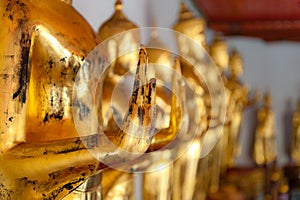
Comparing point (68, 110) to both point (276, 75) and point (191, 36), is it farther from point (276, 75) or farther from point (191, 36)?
point (276, 75)

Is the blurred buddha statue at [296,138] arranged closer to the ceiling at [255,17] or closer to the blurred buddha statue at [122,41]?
the ceiling at [255,17]

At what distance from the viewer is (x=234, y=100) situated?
1648 millimetres

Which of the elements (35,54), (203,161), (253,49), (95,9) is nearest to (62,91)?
(35,54)

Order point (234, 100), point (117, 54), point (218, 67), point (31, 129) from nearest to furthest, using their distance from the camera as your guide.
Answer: point (31, 129), point (117, 54), point (218, 67), point (234, 100)

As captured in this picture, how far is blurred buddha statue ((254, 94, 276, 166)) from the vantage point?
93.6 inches

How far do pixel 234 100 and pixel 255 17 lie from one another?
587 mm

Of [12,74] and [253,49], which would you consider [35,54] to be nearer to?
[12,74]

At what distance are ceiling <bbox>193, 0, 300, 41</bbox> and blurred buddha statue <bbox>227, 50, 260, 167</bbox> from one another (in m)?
0.15

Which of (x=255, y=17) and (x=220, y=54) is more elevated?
(x=255, y=17)

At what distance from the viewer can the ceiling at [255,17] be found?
75.4 inches

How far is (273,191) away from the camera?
2148mm

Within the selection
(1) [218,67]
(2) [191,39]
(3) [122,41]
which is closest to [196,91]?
(2) [191,39]

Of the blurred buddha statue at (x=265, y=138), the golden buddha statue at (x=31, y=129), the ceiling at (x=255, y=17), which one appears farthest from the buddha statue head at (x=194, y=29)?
the blurred buddha statue at (x=265, y=138)

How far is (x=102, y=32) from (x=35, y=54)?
23 centimetres
